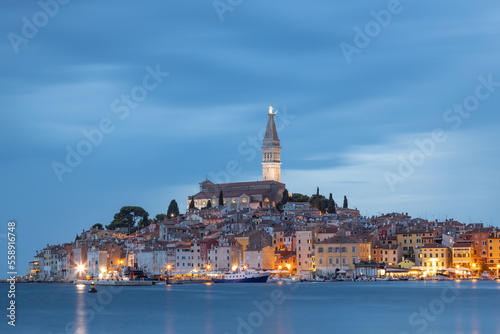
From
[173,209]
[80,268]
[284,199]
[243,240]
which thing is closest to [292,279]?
[243,240]

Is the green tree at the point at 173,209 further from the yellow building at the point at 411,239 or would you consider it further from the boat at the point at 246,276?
the yellow building at the point at 411,239

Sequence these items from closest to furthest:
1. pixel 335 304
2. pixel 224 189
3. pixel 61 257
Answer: pixel 335 304, pixel 61 257, pixel 224 189

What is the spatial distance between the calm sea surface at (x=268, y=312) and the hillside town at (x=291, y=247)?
14.6 m

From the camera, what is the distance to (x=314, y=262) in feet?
259

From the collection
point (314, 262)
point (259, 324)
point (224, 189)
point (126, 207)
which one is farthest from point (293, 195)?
point (259, 324)

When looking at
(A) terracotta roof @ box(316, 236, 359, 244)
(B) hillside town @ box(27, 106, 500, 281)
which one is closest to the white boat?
(B) hillside town @ box(27, 106, 500, 281)

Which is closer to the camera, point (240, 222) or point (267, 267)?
point (267, 267)

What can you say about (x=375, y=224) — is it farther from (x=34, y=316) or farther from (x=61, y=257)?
(x=34, y=316)

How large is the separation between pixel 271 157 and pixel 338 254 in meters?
50.1

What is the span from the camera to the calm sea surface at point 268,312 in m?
39.5

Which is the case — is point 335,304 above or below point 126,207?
below

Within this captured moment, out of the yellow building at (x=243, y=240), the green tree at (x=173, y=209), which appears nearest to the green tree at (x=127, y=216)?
the green tree at (x=173, y=209)

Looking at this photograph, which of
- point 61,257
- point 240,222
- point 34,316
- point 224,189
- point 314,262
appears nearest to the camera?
point 34,316

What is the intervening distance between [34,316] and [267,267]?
118 feet
